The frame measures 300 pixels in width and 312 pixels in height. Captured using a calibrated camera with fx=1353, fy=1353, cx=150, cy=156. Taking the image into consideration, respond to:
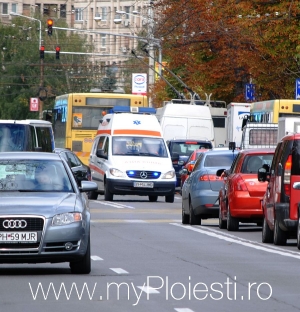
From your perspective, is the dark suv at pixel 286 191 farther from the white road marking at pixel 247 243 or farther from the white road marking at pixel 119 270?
the white road marking at pixel 119 270

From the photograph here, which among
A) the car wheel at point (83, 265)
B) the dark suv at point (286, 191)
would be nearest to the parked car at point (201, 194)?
the dark suv at point (286, 191)

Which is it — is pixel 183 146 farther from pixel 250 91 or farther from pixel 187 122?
pixel 250 91

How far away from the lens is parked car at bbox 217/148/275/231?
23.7 metres

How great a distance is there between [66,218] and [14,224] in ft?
1.86

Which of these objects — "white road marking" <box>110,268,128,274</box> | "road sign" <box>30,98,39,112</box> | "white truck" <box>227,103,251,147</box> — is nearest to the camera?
"white road marking" <box>110,268,128,274</box>

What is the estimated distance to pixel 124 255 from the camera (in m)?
18.1

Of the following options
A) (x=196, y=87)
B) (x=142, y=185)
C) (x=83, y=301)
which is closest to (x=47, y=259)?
(x=83, y=301)

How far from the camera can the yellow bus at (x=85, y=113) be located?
47.6 metres

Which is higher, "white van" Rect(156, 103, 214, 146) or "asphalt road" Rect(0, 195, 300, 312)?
"white van" Rect(156, 103, 214, 146)

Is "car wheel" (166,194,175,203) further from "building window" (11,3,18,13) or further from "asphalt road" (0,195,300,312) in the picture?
"building window" (11,3,18,13)

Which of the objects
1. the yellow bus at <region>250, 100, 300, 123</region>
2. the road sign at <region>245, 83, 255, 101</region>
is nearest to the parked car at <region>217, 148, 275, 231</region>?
the yellow bus at <region>250, 100, 300, 123</region>

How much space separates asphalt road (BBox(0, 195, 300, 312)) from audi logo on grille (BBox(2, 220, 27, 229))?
54 centimetres

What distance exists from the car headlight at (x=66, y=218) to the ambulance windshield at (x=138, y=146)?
23.4m

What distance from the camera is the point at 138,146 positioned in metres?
38.5
